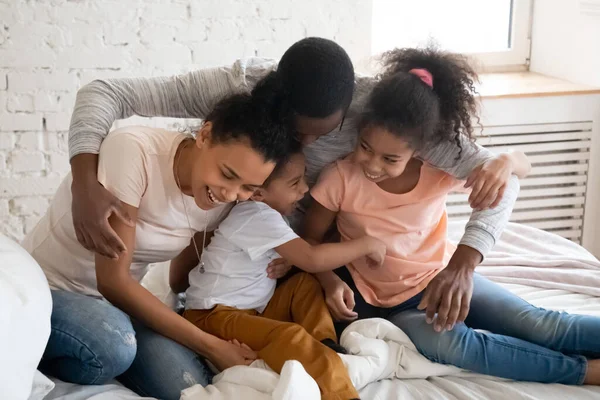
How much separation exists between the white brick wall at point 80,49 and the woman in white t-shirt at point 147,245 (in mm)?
1007

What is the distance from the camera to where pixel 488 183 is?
146cm

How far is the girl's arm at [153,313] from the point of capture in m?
1.30

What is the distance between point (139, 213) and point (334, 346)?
1.49 ft

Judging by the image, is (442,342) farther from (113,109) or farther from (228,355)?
(113,109)

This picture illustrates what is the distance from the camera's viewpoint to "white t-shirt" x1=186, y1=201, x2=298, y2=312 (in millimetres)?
1423

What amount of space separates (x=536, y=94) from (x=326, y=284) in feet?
4.65

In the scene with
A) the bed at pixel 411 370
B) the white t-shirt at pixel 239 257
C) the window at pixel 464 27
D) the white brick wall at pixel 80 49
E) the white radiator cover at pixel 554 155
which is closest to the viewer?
the bed at pixel 411 370

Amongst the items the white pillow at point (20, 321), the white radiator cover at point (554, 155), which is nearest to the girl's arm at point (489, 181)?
the white pillow at point (20, 321)

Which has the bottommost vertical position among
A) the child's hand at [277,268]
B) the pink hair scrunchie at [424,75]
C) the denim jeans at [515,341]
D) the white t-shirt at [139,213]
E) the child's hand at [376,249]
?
the denim jeans at [515,341]

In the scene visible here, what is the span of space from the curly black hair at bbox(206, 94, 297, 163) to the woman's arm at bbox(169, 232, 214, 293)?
303 millimetres

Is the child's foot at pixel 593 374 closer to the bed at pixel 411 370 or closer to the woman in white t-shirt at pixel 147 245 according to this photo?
the bed at pixel 411 370

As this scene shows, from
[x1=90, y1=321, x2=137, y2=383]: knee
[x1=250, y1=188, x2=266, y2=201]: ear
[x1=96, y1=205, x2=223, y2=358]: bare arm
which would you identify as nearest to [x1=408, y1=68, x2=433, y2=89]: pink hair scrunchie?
[x1=250, y1=188, x2=266, y2=201]: ear

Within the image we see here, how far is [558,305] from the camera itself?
1649mm

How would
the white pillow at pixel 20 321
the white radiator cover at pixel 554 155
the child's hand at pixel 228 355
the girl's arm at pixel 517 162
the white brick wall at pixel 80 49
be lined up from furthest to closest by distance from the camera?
the white radiator cover at pixel 554 155 → the white brick wall at pixel 80 49 → the girl's arm at pixel 517 162 → the child's hand at pixel 228 355 → the white pillow at pixel 20 321
